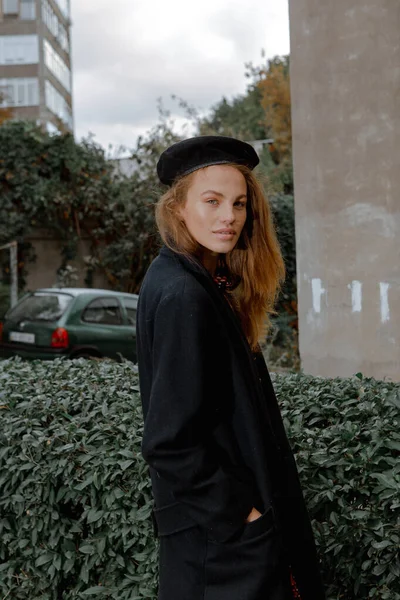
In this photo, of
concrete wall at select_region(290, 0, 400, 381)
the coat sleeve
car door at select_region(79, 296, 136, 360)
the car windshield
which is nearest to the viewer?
the coat sleeve

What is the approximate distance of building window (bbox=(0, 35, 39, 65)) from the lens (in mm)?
54656

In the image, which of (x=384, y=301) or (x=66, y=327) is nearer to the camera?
(x=384, y=301)

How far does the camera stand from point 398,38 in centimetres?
564

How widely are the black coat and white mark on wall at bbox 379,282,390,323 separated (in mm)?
4124

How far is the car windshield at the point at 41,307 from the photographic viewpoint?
35.3ft

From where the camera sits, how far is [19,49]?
5506 centimetres

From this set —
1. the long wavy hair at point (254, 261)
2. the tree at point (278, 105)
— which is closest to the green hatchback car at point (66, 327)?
the long wavy hair at point (254, 261)

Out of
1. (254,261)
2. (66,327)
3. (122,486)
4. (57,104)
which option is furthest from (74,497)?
(57,104)

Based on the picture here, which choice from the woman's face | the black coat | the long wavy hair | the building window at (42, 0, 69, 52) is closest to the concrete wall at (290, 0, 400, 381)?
the long wavy hair

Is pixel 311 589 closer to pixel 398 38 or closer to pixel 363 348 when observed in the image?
pixel 363 348

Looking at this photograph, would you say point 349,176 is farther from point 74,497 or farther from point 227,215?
point 227,215

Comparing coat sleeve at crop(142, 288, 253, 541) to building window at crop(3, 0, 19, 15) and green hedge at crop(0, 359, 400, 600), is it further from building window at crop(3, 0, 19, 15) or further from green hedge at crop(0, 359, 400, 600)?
building window at crop(3, 0, 19, 15)

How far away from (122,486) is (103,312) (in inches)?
335

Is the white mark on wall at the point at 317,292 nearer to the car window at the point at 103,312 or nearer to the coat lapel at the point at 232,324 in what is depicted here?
the coat lapel at the point at 232,324
